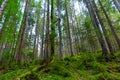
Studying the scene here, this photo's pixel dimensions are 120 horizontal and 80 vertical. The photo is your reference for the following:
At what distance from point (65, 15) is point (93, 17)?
29.9ft

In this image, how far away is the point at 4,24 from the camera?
12195 millimetres

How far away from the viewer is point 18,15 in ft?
43.0

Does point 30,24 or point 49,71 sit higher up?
point 30,24

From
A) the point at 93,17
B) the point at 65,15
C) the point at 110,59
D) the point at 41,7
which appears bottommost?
the point at 110,59

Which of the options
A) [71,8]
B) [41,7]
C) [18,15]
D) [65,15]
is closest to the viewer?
[18,15]

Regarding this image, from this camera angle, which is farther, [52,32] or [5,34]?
[5,34]

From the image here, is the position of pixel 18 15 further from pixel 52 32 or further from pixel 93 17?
pixel 93 17

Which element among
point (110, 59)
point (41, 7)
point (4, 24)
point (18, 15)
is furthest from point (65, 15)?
point (110, 59)

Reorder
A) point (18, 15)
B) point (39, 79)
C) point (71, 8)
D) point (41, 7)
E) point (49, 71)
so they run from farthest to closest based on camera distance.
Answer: point (71, 8), point (41, 7), point (18, 15), point (49, 71), point (39, 79)

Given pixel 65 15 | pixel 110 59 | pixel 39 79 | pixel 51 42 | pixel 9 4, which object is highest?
pixel 65 15

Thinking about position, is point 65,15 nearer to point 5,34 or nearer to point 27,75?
point 5,34

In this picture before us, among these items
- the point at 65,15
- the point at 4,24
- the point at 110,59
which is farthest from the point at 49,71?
the point at 65,15

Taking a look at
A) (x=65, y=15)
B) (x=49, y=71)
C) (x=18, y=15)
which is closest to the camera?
(x=49, y=71)

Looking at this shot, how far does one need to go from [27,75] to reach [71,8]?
21.8 m
